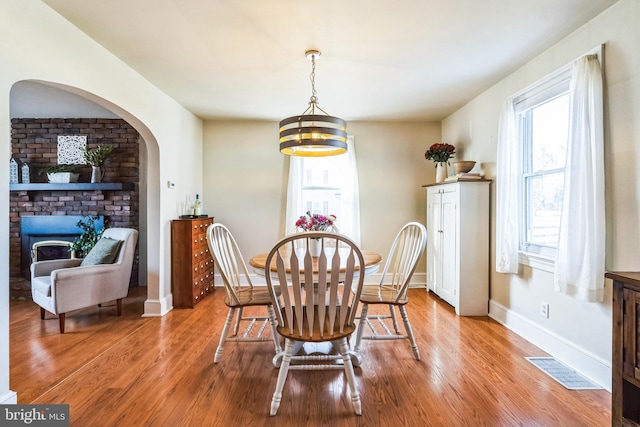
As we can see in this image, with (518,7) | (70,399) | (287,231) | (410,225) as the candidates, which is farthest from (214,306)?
(518,7)

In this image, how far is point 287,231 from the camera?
4.64 metres

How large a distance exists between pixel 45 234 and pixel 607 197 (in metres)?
6.10

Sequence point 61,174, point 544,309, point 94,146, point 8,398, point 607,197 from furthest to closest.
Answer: point 94,146, point 61,174, point 544,309, point 607,197, point 8,398

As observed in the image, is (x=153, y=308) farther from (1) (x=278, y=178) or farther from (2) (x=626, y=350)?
(2) (x=626, y=350)

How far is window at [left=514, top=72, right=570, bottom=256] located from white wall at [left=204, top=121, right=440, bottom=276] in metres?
1.78

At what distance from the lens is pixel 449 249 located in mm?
A: 3740

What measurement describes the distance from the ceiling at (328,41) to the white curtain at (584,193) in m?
0.49

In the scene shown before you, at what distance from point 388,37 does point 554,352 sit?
108 inches

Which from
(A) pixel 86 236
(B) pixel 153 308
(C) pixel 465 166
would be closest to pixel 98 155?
(A) pixel 86 236

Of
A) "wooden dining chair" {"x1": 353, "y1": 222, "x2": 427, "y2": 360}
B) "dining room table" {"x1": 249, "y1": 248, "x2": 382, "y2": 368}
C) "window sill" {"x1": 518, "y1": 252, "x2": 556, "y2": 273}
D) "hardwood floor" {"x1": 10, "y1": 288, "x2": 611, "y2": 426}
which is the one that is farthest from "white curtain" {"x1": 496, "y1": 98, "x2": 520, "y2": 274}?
"dining room table" {"x1": 249, "y1": 248, "x2": 382, "y2": 368}

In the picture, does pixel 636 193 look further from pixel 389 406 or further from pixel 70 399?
pixel 70 399

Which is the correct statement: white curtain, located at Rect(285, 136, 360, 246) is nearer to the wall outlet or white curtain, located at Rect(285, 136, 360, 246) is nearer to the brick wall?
the brick wall

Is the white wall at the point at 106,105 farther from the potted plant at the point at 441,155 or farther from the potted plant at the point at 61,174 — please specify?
the potted plant at the point at 441,155

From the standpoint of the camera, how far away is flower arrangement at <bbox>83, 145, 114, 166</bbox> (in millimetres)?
4406
